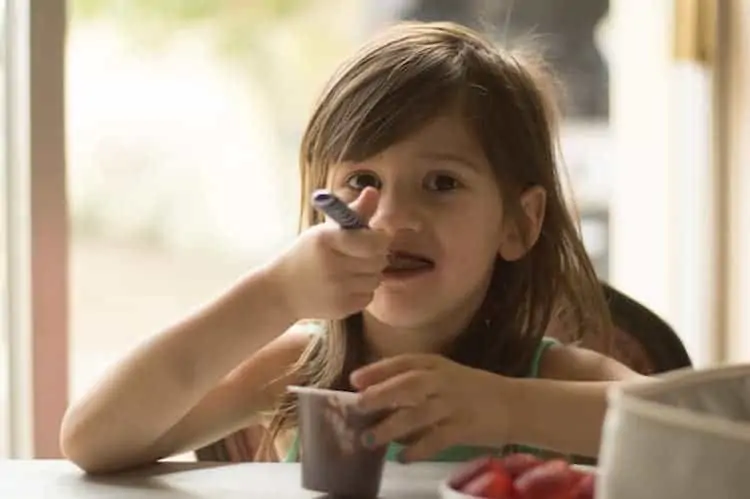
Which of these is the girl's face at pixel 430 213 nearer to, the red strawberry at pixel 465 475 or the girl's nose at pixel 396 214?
the girl's nose at pixel 396 214

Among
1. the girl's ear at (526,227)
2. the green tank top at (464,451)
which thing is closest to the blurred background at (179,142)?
the green tank top at (464,451)

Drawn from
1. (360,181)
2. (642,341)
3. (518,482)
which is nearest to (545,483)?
(518,482)

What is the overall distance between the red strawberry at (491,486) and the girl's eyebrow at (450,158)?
0.49 m

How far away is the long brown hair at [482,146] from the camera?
47.4 inches

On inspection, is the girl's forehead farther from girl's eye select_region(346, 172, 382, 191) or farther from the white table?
the white table

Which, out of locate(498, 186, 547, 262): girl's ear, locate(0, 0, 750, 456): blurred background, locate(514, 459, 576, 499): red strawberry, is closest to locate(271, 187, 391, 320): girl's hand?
locate(498, 186, 547, 262): girl's ear

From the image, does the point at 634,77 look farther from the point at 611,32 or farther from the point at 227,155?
the point at 227,155

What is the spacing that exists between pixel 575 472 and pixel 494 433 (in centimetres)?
25

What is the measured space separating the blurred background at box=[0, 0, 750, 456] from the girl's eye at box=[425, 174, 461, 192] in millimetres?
619

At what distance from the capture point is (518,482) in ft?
2.40

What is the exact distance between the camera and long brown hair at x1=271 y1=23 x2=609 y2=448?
3.95ft

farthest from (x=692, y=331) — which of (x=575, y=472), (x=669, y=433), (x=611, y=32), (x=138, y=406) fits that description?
(x=669, y=433)

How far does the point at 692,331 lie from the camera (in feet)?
7.66

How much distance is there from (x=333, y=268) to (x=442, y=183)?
0.18 meters
